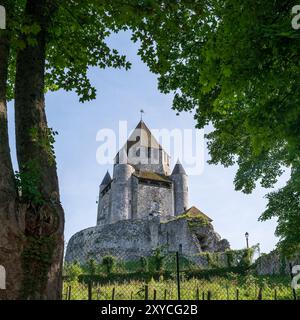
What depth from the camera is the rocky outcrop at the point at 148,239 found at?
41844 millimetres

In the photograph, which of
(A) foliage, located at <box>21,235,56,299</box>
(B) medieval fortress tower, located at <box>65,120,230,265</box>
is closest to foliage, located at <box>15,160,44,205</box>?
(A) foliage, located at <box>21,235,56,299</box>

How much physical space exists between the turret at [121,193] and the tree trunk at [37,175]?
45.6 metres

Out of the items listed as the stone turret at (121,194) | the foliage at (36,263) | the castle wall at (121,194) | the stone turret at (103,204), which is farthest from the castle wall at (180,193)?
the foliage at (36,263)

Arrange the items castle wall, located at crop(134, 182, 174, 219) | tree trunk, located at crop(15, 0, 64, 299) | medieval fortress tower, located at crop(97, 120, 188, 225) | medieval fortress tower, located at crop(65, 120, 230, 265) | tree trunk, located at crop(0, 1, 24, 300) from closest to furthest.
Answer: tree trunk, located at crop(0, 1, 24, 300), tree trunk, located at crop(15, 0, 64, 299), medieval fortress tower, located at crop(65, 120, 230, 265), medieval fortress tower, located at crop(97, 120, 188, 225), castle wall, located at crop(134, 182, 174, 219)

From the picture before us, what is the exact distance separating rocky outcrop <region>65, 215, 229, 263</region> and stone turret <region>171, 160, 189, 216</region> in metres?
11.5

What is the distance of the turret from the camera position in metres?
52.1

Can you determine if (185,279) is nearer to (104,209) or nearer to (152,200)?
(152,200)

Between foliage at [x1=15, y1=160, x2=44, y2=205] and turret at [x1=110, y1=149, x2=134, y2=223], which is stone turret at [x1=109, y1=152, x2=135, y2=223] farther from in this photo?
foliage at [x1=15, y1=160, x2=44, y2=205]

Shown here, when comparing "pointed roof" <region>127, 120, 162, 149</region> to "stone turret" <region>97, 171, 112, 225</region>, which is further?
"pointed roof" <region>127, 120, 162, 149</region>

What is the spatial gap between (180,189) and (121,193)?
9.17m

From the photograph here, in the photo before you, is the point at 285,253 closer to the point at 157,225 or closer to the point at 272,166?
the point at 272,166

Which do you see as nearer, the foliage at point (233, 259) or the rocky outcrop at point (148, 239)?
the foliage at point (233, 259)

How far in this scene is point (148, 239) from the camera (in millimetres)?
43812

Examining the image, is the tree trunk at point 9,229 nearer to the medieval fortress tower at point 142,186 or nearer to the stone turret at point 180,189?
the medieval fortress tower at point 142,186
